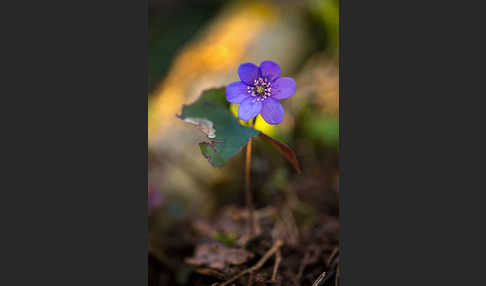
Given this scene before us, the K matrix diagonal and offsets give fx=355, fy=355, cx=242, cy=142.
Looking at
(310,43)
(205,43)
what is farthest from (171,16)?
(310,43)

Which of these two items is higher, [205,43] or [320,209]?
[205,43]

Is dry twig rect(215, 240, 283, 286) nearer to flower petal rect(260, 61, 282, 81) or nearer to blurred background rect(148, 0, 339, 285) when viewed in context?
blurred background rect(148, 0, 339, 285)

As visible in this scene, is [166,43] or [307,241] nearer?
[307,241]

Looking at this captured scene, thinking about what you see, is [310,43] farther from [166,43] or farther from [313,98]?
[166,43]

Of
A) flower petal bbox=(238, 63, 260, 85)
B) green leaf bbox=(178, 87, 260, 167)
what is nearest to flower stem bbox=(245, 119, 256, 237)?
green leaf bbox=(178, 87, 260, 167)

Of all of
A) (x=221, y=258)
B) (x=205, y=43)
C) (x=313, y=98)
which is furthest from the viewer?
(x=205, y=43)

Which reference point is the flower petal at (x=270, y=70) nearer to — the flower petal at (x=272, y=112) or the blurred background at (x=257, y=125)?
the flower petal at (x=272, y=112)

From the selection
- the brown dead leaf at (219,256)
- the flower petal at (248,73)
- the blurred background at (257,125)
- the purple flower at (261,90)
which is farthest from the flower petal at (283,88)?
the brown dead leaf at (219,256)

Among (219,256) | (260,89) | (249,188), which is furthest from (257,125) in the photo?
(219,256)
